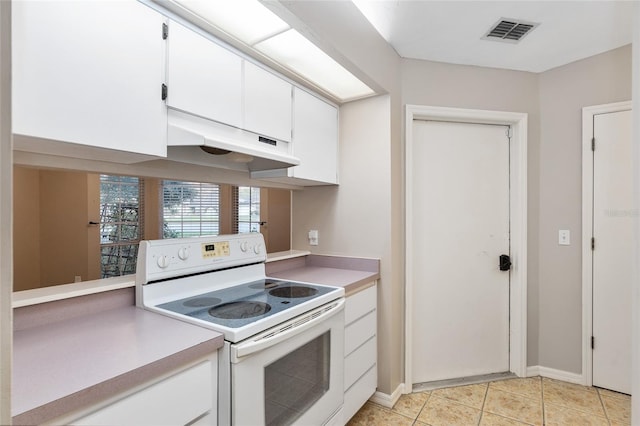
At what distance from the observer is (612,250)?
221cm

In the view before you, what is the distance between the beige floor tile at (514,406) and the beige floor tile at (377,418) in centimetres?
59

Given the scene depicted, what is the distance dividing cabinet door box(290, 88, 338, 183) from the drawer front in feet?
4.24

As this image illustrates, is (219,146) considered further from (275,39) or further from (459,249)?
(459,249)

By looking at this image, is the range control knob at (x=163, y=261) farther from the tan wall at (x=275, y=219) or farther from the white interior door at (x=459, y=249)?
the tan wall at (x=275, y=219)

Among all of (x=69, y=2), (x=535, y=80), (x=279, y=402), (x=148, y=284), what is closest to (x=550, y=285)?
(x=535, y=80)

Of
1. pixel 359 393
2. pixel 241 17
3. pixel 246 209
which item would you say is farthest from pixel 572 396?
pixel 246 209

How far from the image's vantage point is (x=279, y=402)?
1.22 metres

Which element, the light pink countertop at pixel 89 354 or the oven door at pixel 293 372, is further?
the oven door at pixel 293 372

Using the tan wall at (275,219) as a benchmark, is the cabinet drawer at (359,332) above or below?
below

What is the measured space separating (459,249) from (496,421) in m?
1.12

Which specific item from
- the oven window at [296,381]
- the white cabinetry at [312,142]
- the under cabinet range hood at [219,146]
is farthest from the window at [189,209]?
the oven window at [296,381]

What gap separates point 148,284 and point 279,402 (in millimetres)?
731

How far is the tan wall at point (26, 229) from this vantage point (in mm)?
3213

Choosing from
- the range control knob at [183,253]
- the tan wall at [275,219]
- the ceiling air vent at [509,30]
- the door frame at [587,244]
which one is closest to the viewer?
the range control knob at [183,253]
